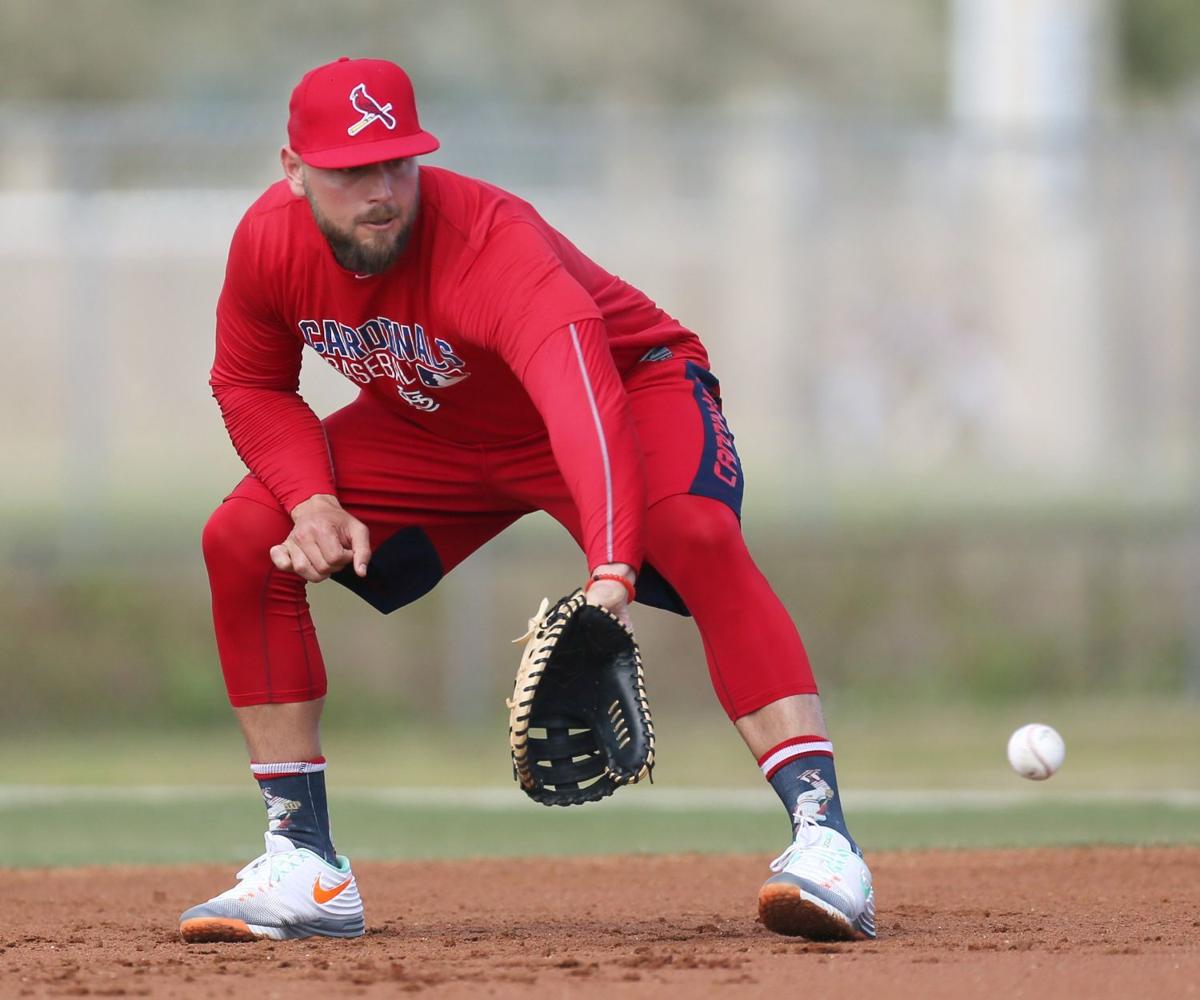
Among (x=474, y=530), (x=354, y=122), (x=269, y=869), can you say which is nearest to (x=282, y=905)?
(x=269, y=869)

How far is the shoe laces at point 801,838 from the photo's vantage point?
451 cm

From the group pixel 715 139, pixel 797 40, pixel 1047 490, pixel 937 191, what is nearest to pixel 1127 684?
pixel 1047 490

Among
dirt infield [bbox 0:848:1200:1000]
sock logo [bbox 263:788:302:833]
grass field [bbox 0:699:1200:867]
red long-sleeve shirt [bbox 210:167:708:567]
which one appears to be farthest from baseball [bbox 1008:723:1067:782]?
sock logo [bbox 263:788:302:833]

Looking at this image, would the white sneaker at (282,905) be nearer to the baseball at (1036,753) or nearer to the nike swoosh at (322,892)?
the nike swoosh at (322,892)

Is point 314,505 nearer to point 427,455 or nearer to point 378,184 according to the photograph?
point 427,455

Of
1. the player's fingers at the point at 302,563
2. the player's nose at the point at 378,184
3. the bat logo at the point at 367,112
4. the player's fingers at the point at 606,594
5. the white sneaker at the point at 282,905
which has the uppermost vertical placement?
the bat logo at the point at 367,112

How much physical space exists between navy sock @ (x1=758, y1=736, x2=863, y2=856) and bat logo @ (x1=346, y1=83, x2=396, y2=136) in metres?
1.66

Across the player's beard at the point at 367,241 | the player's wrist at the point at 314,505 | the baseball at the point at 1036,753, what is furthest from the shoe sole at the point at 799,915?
the baseball at the point at 1036,753

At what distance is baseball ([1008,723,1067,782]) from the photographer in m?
6.78

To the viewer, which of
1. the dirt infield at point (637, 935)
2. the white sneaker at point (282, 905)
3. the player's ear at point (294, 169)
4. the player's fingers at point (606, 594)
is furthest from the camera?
the white sneaker at point (282, 905)

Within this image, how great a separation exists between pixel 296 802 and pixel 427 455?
0.92 metres

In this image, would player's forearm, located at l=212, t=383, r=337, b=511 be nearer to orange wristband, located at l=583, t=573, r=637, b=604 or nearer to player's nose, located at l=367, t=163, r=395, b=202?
player's nose, located at l=367, t=163, r=395, b=202

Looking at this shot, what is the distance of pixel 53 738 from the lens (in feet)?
39.8

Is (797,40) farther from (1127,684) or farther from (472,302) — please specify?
(472,302)
